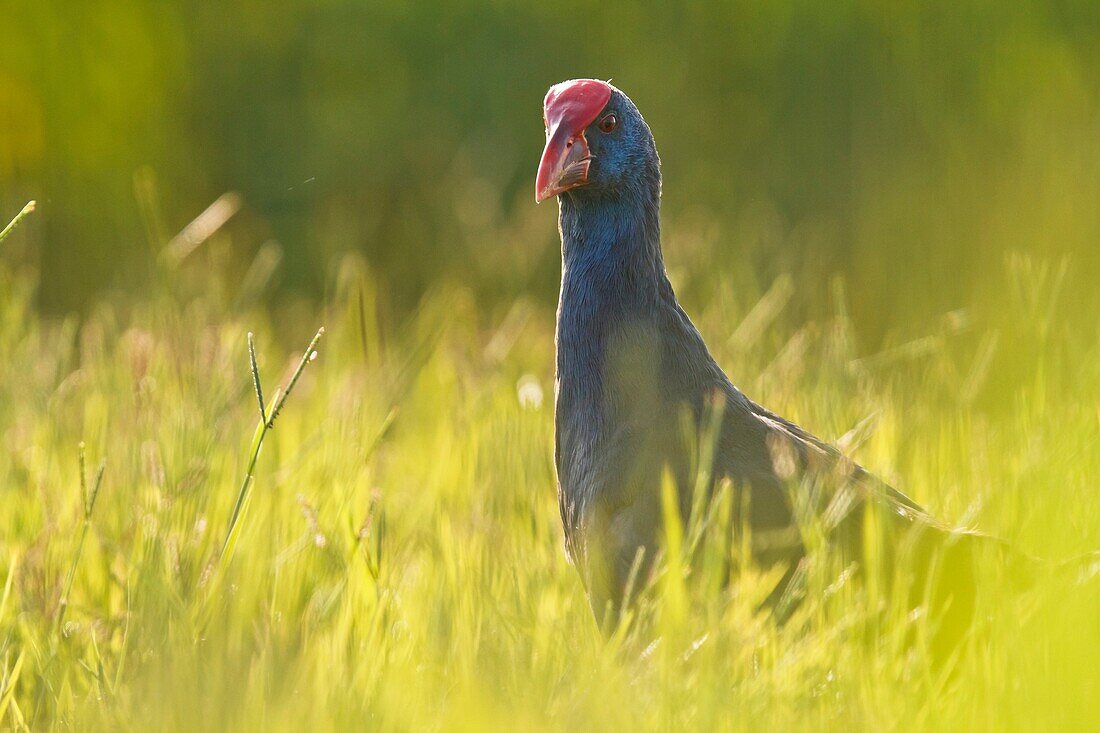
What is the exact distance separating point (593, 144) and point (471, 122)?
3.24m

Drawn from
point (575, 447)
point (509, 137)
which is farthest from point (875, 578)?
point (509, 137)

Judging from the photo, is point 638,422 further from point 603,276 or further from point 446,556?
point 446,556

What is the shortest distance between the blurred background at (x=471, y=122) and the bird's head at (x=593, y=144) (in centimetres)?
253

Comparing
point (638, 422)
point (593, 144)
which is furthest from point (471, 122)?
point (638, 422)

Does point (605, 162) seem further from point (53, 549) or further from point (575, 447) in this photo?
point (53, 549)

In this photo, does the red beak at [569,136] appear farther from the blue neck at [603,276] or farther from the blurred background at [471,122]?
the blurred background at [471,122]

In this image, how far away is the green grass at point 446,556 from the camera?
1846 millimetres

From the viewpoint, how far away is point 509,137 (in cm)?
591

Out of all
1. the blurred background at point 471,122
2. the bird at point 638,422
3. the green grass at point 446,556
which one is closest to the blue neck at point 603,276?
the bird at point 638,422

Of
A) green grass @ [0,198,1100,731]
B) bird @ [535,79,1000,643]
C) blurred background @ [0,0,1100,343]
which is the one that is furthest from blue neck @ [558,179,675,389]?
blurred background @ [0,0,1100,343]

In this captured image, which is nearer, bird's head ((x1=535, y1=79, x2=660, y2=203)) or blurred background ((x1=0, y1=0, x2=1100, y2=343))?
bird's head ((x1=535, y1=79, x2=660, y2=203))

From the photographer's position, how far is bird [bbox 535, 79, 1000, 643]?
233 cm

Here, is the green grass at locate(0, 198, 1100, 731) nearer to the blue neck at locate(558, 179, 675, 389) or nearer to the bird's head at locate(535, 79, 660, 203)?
the blue neck at locate(558, 179, 675, 389)

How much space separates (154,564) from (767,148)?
4.29 m
